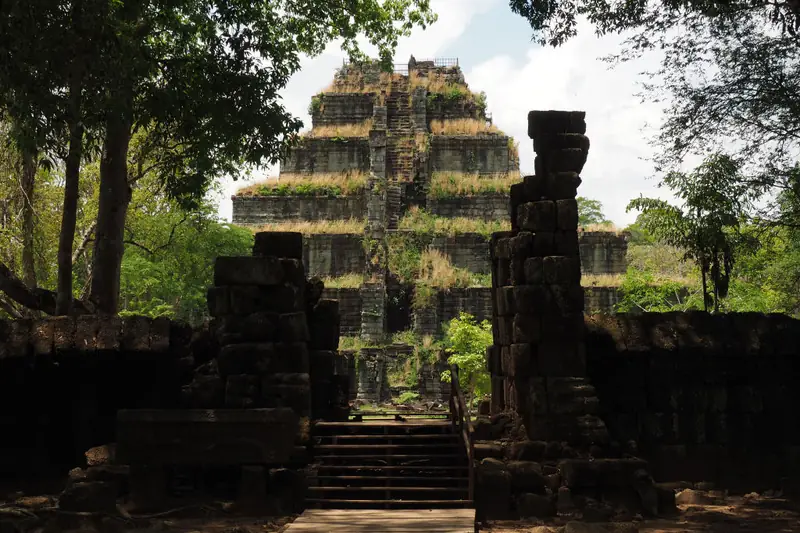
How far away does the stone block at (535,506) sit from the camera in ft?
33.8

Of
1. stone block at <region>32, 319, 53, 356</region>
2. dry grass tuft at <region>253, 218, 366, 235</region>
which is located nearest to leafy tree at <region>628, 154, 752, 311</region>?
stone block at <region>32, 319, 53, 356</region>

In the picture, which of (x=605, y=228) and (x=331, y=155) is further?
(x=331, y=155)

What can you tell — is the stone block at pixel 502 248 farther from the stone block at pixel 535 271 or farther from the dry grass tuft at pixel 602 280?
the dry grass tuft at pixel 602 280

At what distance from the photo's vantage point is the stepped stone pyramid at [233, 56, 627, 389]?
33.1 metres

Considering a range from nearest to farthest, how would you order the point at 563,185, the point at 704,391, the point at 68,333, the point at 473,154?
the point at 68,333
the point at 563,185
the point at 704,391
the point at 473,154

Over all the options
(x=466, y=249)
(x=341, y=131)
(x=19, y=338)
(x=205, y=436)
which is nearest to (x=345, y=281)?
(x=466, y=249)

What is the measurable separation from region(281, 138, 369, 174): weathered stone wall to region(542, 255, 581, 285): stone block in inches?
1098

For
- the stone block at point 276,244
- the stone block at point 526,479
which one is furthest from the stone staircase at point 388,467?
the stone block at point 276,244

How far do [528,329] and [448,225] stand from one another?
2419 cm

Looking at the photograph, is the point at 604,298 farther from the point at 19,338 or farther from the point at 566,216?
the point at 19,338

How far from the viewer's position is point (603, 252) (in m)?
35.2

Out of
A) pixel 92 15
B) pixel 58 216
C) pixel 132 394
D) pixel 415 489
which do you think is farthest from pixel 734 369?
pixel 58 216

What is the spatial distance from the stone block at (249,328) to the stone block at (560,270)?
3924 millimetres

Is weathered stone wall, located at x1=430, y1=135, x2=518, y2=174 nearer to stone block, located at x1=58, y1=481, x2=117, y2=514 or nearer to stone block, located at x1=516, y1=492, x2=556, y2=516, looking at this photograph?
stone block, located at x1=516, y1=492, x2=556, y2=516
